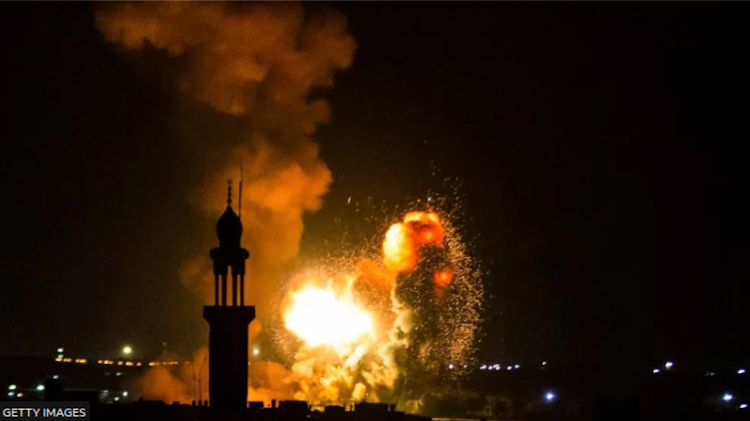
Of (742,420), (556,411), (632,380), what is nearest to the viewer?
(742,420)

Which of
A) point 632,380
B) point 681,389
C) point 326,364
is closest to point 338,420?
point 326,364

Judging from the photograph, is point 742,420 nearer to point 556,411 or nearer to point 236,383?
Result: point 556,411

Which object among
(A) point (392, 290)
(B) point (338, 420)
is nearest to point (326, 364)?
(A) point (392, 290)

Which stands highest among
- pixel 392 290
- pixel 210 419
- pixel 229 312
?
pixel 392 290

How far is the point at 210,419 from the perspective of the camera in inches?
2869

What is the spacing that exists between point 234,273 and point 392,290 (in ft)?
126

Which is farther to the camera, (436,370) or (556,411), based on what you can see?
(556,411)

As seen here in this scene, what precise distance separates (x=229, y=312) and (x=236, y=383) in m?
4.24

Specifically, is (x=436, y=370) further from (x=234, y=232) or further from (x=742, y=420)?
(x=234, y=232)

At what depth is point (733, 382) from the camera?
570 feet

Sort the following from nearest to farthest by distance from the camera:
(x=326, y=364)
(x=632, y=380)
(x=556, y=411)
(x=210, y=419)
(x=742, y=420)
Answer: (x=210, y=419) → (x=326, y=364) → (x=742, y=420) → (x=556, y=411) → (x=632, y=380)

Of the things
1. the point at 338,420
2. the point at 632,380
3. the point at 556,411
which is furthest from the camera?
the point at 632,380

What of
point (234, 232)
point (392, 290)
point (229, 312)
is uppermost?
point (392, 290)

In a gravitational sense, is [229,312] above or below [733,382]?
below
